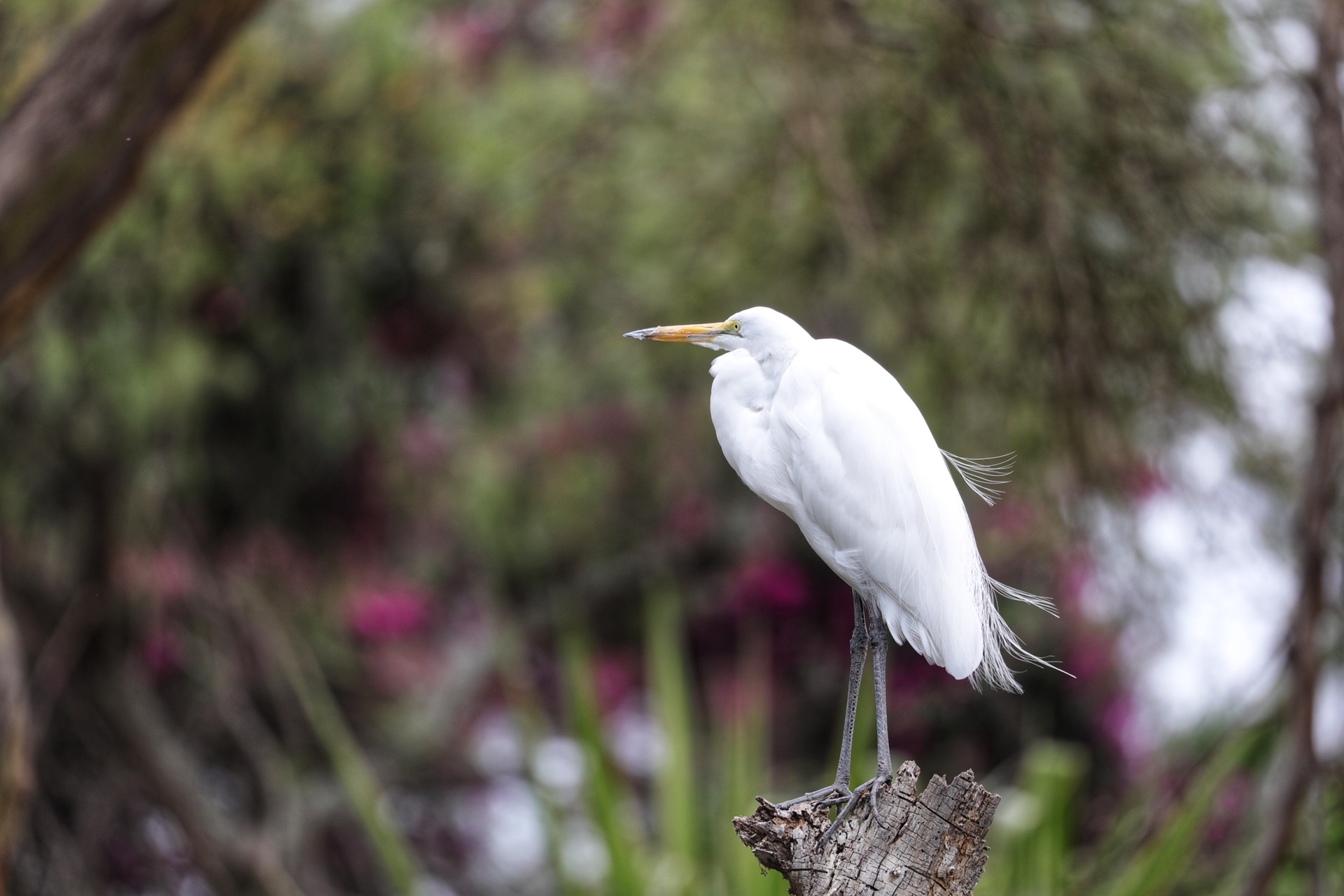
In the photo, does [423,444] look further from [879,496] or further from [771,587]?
[879,496]

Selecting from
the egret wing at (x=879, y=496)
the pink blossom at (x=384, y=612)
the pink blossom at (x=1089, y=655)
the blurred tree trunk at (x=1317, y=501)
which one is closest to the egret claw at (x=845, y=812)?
the egret wing at (x=879, y=496)

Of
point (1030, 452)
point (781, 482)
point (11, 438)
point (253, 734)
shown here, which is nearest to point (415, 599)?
point (253, 734)

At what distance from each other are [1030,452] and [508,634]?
1615 millimetres

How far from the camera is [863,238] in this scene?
7.07 ft

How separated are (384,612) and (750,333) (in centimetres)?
279

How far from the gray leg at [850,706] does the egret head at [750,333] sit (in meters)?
0.20

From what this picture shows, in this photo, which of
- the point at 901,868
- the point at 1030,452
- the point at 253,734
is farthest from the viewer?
the point at 253,734

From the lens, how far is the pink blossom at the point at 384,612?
11.4 feet

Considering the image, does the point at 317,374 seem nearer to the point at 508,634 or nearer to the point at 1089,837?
the point at 508,634

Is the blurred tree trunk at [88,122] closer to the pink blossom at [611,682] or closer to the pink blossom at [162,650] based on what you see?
the pink blossom at [162,650]

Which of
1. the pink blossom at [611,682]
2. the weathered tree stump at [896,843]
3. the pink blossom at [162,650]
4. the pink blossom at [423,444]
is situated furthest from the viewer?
the pink blossom at [611,682]

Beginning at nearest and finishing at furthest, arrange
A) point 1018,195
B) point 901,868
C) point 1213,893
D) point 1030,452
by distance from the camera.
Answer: point 901,868 → point 1213,893 → point 1018,195 → point 1030,452

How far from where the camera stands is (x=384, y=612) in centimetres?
347

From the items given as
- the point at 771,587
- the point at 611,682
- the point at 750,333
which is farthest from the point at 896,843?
the point at 611,682
